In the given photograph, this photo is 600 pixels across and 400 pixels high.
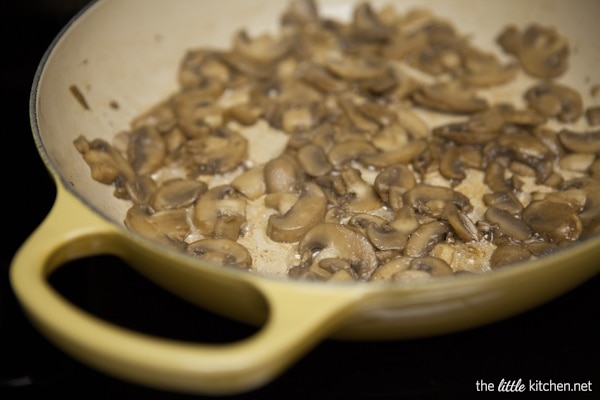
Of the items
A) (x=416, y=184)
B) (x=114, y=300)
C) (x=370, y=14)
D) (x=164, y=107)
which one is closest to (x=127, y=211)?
(x=114, y=300)

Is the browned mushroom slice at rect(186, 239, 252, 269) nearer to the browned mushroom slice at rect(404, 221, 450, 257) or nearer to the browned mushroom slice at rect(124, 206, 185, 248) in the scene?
the browned mushroom slice at rect(124, 206, 185, 248)

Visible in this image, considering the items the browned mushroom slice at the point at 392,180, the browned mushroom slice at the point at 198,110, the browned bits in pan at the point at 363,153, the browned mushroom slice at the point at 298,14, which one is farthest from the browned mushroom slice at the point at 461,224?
the browned mushroom slice at the point at 298,14

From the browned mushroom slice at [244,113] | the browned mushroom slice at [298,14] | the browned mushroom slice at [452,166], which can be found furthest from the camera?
the browned mushroom slice at [298,14]

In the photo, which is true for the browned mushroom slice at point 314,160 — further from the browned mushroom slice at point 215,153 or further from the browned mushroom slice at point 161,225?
the browned mushroom slice at point 161,225

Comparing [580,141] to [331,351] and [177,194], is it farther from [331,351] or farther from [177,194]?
[177,194]

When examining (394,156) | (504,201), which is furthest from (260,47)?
(504,201)

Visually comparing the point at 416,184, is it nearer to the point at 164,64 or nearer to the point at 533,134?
the point at 533,134
